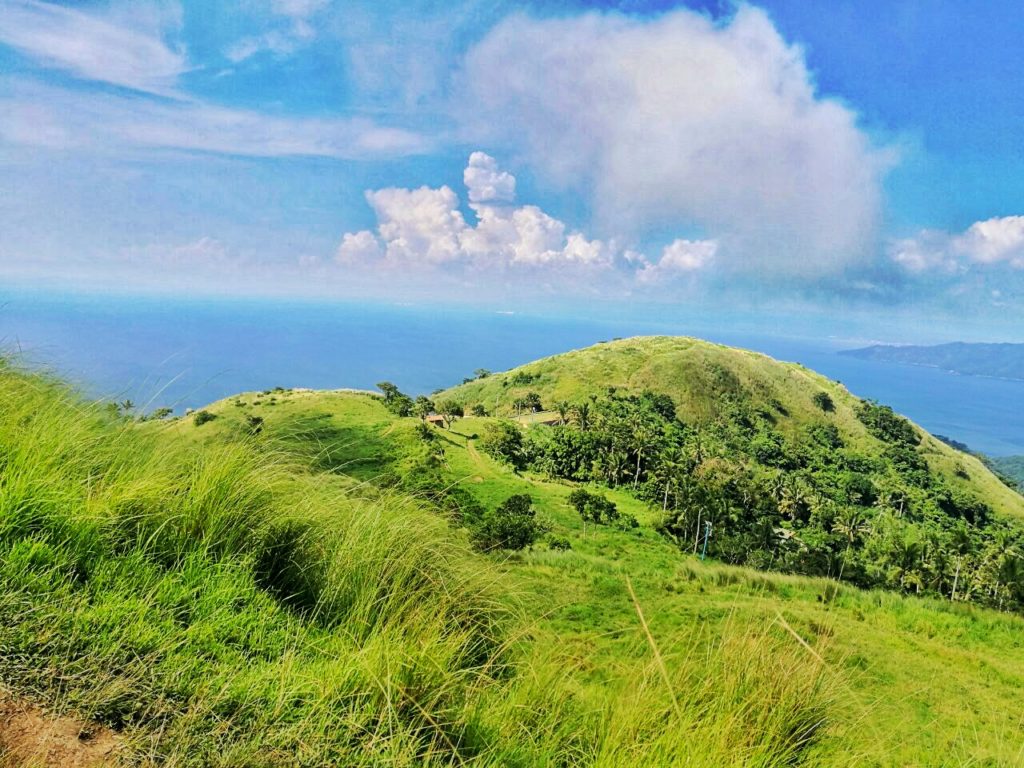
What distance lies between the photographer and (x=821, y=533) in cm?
6256

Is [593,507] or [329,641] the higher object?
[329,641]

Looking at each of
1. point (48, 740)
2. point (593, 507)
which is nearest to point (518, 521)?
point (593, 507)

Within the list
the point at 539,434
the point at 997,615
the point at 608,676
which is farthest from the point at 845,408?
the point at 608,676

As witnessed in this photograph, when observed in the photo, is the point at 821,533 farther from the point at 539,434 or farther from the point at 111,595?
the point at 111,595

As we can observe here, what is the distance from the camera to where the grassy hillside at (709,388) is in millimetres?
95750

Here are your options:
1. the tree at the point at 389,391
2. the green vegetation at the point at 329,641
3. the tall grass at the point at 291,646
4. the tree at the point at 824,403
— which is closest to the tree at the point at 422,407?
the tree at the point at 389,391

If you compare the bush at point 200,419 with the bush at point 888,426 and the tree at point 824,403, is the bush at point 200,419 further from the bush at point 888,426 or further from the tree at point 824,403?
the bush at point 888,426

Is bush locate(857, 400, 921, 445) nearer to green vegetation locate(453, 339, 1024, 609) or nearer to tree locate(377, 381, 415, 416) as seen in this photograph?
green vegetation locate(453, 339, 1024, 609)

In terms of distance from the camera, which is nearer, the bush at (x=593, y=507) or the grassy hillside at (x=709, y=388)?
the bush at (x=593, y=507)

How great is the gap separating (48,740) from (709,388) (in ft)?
372

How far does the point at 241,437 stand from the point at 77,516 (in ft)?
5.23

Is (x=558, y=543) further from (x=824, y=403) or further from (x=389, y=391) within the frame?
(x=824, y=403)

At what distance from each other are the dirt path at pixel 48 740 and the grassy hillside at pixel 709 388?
94.6 metres

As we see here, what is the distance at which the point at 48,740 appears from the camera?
1.53 meters
